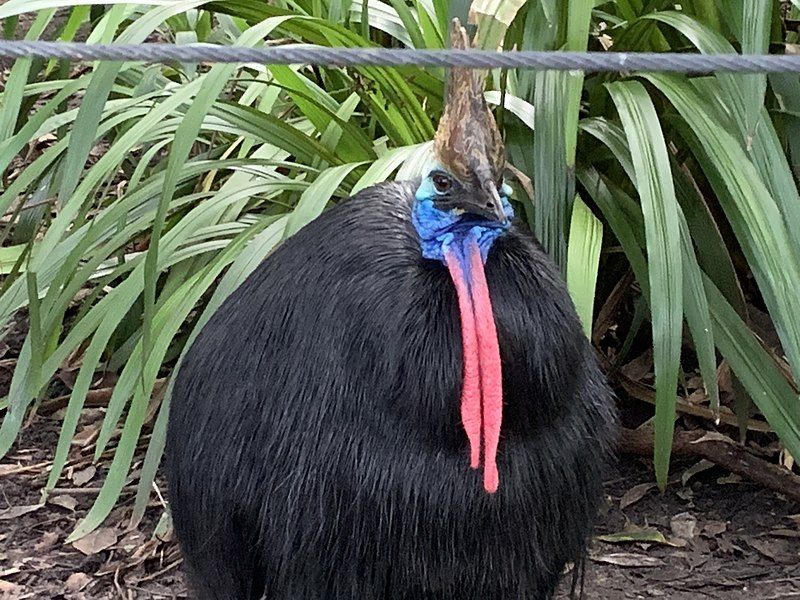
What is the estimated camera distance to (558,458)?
5.17ft

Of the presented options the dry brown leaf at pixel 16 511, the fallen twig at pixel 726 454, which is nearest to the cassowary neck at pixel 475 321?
the fallen twig at pixel 726 454

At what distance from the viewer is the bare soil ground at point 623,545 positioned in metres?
2.23

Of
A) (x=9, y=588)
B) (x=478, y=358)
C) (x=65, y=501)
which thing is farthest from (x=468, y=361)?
(x=65, y=501)

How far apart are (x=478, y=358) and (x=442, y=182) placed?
22 centimetres

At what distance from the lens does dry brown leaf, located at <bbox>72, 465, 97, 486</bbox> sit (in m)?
2.54

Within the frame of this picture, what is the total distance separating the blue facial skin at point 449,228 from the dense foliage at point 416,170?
400 millimetres

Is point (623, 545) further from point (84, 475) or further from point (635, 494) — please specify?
point (84, 475)

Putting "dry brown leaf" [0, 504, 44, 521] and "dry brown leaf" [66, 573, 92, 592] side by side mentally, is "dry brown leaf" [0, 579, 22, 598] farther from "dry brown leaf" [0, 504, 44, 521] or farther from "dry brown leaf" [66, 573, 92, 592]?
"dry brown leaf" [0, 504, 44, 521]

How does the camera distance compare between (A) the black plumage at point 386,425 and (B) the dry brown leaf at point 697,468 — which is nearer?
(A) the black plumage at point 386,425

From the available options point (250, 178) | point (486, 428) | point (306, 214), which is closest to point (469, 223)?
point (486, 428)

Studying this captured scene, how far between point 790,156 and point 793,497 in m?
0.66

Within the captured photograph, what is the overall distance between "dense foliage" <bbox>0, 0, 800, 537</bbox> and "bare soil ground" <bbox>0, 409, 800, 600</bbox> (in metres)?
0.10

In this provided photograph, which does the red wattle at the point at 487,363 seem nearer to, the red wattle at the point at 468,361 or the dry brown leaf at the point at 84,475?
the red wattle at the point at 468,361

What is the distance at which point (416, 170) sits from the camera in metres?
2.09
